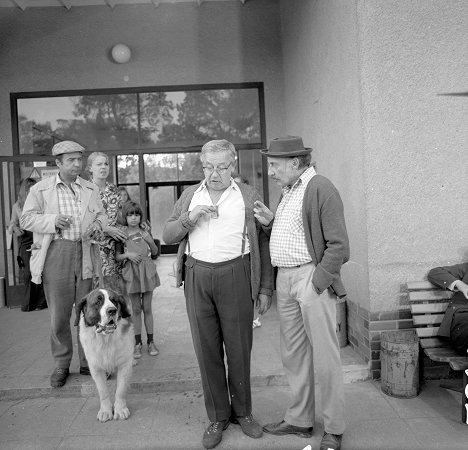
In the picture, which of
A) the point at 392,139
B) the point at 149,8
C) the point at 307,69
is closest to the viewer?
the point at 392,139

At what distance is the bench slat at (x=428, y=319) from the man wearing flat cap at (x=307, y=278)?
117 centimetres

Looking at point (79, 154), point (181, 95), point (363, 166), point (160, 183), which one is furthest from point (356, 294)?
point (160, 183)

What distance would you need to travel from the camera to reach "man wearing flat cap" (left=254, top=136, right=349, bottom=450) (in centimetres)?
298

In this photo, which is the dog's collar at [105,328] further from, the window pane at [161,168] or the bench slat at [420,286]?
the window pane at [161,168]

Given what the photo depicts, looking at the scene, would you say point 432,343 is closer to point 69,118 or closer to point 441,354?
point 441,354

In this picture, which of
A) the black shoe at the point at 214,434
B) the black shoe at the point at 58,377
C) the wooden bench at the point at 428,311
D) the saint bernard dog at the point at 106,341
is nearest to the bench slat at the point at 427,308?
the wooden bench at the point at 428,311

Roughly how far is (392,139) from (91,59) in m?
5.06

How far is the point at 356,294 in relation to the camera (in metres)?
4.48

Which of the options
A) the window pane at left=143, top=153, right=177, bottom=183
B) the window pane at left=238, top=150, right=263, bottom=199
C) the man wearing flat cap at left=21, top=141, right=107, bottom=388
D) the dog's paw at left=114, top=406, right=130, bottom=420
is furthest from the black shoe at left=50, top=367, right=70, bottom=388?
the window pane at left=143, top=153, right=177, bottom=183

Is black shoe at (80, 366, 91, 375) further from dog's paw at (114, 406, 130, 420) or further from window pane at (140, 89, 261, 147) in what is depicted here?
window pane at (140, 89, 261, 147)

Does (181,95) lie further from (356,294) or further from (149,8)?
(356,294)

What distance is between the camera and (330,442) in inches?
122

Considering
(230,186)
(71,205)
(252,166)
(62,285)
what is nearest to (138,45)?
(252,166)

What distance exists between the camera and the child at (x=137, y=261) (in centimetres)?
456
